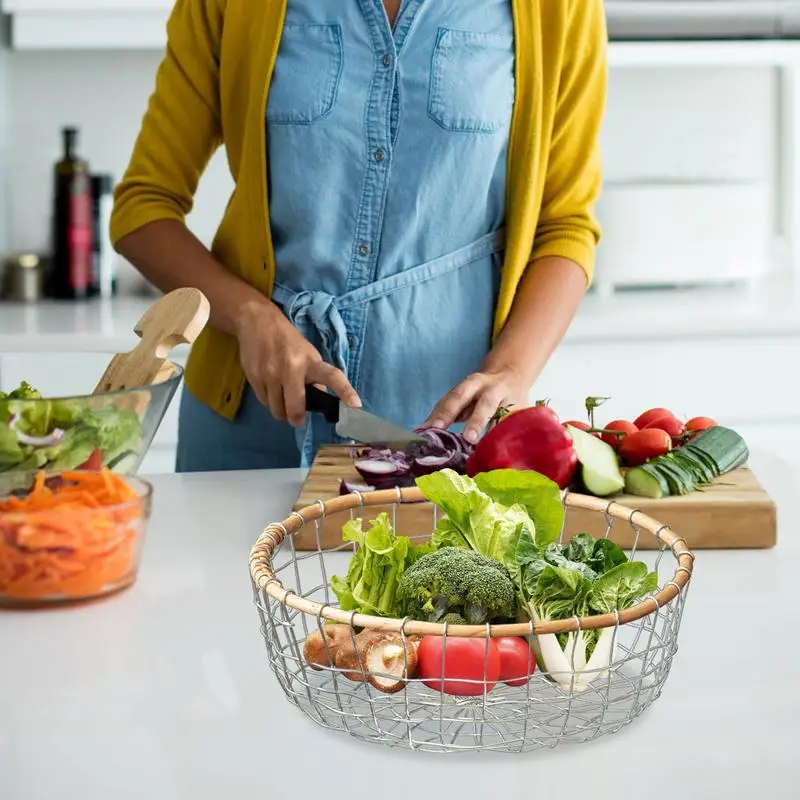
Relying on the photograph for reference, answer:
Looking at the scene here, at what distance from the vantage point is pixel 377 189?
1.53m

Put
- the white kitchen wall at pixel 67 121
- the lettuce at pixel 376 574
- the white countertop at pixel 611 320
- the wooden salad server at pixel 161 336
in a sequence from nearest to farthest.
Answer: the lettuce at pixel 376 574
the wooden salad server at pixel 161 336
the white countertop at pixel 611 320
the white kitchen wall at pixel 67 121

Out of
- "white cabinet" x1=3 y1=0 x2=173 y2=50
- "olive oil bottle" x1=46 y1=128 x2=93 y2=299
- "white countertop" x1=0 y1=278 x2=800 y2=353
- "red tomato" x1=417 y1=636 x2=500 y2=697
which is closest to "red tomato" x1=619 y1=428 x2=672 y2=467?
"red tomato" x1=417 y1=636 x2=500 y2=697

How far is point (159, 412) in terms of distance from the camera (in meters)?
1.05

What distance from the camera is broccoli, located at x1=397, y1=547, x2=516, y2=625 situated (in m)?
0.76

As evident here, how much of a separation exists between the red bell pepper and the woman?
217mm

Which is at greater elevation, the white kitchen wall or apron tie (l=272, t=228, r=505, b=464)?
the white kitchen wall

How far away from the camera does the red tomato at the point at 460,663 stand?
0.73 metres

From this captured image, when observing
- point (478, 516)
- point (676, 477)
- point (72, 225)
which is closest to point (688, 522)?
point (676, 477)

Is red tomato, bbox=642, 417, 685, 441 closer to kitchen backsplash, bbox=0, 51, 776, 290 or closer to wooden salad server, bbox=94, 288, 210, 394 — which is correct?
wooden salad server, bbox=94, 288, 210, 394

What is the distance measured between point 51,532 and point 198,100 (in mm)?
798

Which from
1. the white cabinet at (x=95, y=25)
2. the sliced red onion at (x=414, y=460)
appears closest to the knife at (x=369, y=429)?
the sliced red onion at (x=414, y=460)

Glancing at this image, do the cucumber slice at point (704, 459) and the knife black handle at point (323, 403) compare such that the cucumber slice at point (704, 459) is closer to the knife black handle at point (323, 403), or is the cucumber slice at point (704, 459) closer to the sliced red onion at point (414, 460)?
the sliced red onion at point (414, 460)

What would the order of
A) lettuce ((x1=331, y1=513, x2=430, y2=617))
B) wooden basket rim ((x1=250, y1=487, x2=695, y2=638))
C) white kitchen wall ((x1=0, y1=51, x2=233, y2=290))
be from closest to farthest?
1. wooden basket rim ((x1=250, y1=487, x2=695, y2=638))
2. lettuce ((x1=331, y1=513, x2=430, y2=617))
3. white kitchen wall ((x1=0, y1=51, x2=233, y2=290))

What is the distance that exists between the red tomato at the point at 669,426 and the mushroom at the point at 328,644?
25.5 inches
